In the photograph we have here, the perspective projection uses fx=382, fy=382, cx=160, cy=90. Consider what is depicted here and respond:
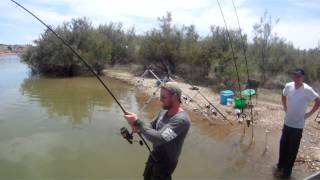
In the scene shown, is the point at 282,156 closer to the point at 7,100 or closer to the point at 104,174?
the point at 104,174

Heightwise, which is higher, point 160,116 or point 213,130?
point 160,116

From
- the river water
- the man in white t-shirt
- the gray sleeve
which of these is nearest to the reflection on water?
the river water

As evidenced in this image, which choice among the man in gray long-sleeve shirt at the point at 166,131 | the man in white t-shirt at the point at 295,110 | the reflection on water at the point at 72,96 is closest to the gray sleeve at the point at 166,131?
the man in gray long-sleeve shirt at the point at 166,131

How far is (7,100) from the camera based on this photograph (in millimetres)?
14609

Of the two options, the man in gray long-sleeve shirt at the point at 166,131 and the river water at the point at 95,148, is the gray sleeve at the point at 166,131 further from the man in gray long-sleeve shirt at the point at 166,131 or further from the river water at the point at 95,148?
the river water at the point at 95,148

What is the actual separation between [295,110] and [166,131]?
11.3 feet

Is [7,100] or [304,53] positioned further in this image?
[304,53]

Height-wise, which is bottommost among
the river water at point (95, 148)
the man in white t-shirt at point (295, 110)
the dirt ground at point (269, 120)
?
the river water at point (95, 148)

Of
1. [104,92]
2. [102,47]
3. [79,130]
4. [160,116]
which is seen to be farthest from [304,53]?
[160,116]

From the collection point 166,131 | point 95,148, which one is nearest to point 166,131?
point 166,131

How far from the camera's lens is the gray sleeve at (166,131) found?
3562 millimetres

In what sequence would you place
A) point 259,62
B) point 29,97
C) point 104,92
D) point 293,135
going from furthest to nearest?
point 259,62, point 104,92, point 29,97, point 293,135

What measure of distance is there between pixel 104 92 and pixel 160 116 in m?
14.1

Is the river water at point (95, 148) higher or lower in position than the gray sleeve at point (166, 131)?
lower
